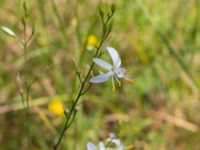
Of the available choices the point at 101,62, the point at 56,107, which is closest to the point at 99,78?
the point at 101,62

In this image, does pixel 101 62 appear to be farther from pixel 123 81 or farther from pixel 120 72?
pixel 123 81

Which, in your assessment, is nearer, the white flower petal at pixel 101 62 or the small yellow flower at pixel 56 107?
the white flower petal at pixel 101 62

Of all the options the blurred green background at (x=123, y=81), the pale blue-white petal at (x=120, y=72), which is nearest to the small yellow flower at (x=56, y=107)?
the blurred green background at (x=123, y=81)

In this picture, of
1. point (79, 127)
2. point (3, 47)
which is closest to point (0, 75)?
point (3, 47)

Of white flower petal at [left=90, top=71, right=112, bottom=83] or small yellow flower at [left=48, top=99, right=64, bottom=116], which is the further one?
small yellow flower at [left=48, top=99, right=64, bottom=116]

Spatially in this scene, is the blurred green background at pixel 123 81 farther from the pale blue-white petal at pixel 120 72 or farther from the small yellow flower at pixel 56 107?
the pale blue-white petal at pixel 120 72

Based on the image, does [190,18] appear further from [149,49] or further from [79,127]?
[79,127]

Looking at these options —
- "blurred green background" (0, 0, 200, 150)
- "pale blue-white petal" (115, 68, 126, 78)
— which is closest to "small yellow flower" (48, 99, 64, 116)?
"blurred green background" (0, 0, 200, 150)

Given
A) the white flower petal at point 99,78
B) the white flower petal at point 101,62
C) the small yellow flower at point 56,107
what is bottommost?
the small yellow flower at point 56,107

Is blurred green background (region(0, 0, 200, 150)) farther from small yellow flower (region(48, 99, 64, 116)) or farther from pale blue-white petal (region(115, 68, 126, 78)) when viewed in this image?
pale blue-white petal (region(115, 68, 126, 78))
